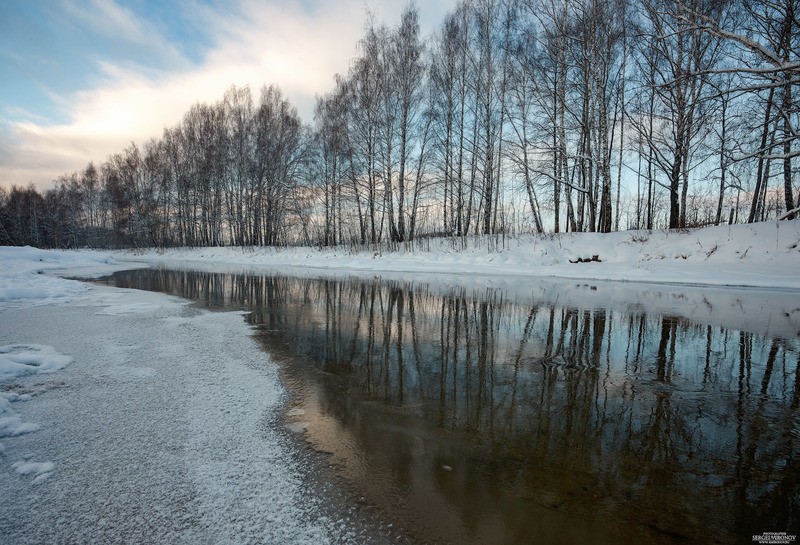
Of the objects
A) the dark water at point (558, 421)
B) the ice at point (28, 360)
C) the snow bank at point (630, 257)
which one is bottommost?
the ice at point (28, 360)

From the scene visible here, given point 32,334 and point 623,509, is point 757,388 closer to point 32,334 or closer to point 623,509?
point 623,509

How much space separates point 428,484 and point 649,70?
19867mm

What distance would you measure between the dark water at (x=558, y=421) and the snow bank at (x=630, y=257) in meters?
6.56

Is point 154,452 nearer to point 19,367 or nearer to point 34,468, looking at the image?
point 34,468

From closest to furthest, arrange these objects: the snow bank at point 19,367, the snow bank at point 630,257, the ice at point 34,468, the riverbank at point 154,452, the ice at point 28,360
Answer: the riverbank at point 154,452 < the ice at point 34,468 < the snow bank at point 19,367 < the ice at point 28,360 < the snow bank at point 630,257

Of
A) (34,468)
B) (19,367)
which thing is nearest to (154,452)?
(34,468)

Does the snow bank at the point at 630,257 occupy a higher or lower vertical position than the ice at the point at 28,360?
higher

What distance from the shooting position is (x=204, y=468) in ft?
7.31

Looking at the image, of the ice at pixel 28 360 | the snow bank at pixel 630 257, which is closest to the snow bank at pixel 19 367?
the ice at pixel 28 360

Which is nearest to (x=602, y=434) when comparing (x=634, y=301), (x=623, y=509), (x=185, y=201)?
(x=623, y=509)

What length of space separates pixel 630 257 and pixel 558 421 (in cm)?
1428

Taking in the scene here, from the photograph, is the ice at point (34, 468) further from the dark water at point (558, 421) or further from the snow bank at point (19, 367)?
the dark water at point (558, 421)

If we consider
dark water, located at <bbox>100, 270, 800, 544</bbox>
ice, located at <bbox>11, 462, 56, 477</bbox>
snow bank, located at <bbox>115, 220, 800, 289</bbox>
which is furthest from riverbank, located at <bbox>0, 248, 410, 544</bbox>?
snow bank, located at <bbox>115, 220, 800, 289</bbox>

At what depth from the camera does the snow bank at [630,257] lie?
38.3 feet
